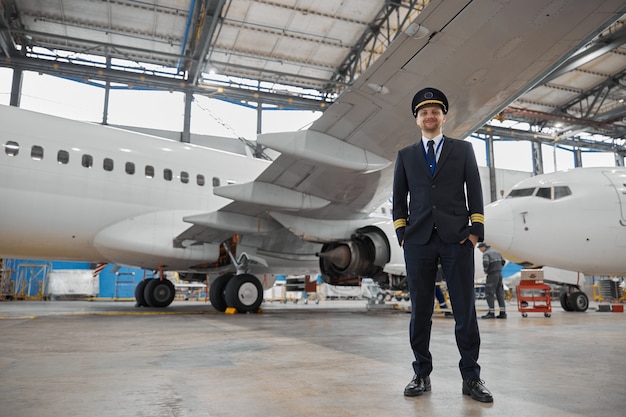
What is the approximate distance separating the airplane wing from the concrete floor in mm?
2577

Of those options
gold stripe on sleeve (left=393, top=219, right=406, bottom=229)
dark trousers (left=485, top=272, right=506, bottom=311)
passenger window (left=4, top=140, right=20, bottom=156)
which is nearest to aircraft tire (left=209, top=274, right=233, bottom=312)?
passenger window (left=4, top=140, right=20, bottom=156)

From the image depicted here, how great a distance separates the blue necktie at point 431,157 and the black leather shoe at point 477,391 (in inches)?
45.5

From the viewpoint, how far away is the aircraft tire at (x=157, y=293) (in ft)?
39.3

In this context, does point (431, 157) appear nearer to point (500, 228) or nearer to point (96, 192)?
point (500, 228)

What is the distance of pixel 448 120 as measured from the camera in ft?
20.3

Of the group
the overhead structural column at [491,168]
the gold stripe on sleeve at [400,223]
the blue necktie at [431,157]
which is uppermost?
the overhead structural column at [491,168]

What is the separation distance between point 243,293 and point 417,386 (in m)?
6.85

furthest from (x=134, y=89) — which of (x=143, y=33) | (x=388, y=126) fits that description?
(x=388, y=126)

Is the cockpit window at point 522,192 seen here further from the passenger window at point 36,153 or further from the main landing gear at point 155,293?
the main landing gear at point 155,293

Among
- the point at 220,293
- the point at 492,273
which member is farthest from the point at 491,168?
the point at 220,293

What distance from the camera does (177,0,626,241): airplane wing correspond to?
14.4 ft

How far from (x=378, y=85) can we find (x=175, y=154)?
562 cm

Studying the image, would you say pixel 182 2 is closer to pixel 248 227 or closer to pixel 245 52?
pixel 245 52

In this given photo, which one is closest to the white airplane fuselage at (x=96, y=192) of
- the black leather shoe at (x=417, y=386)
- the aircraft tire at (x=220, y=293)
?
the aircraft tire at (x=220, y=293)
